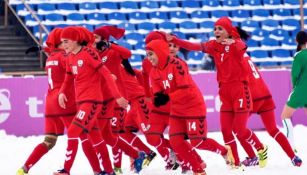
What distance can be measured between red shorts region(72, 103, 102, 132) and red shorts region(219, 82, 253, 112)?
1.86 m

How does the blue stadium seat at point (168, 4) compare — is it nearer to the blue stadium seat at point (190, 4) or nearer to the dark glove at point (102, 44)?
the blue stadium seat at point (190, 4)

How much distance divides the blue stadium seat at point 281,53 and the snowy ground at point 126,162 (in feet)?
27.3

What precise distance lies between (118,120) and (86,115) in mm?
1745

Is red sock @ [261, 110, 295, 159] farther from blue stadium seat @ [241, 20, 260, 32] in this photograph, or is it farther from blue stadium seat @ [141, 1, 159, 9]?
blue stadium seat @ [141, 1, 159, 9]

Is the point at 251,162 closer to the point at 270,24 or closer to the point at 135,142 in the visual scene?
the point at 135,142

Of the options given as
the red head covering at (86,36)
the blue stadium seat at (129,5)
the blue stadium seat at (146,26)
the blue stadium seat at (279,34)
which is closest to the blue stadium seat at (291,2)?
the blue stadium seat at (279,34)

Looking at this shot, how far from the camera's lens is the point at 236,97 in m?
9.52

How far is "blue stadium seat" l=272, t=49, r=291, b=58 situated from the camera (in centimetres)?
2350

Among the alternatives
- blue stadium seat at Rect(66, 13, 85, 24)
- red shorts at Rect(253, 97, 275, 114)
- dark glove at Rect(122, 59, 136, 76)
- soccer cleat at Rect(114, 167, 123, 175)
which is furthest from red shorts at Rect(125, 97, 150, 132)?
blue stadium seat at Rect(66, 13, 85, 24)

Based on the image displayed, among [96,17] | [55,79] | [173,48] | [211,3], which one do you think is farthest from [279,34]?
[55,79]

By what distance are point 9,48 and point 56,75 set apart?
1244 centimetres

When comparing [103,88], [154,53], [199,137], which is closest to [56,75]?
[103,88]

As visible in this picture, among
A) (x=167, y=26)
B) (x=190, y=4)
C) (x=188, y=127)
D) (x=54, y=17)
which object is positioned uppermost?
(x=188, y=127)

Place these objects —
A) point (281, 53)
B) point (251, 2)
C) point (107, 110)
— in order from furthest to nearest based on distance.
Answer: point (251, 2)
point (281, 53)
point (107, 110)
